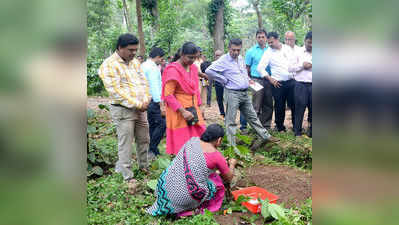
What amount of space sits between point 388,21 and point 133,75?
3242 millimetres

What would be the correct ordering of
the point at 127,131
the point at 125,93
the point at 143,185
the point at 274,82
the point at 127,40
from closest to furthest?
1. the point at 127,40
2. the point at 125,93
3. the point at 127,131
4. the point at 143,185
5. the point at 274,82

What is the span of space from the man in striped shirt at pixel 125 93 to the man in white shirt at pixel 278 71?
267 cm

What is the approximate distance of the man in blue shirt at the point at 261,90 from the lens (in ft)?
20.0

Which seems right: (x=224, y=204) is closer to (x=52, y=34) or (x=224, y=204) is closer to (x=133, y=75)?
(x=133, y=75)

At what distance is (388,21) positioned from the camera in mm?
694

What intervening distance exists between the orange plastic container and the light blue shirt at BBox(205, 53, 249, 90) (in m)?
1.75

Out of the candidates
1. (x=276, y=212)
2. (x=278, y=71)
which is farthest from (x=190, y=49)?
(x=278, y=71)

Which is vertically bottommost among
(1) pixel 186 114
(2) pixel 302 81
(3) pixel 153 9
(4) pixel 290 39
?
(1) pixel 186 114

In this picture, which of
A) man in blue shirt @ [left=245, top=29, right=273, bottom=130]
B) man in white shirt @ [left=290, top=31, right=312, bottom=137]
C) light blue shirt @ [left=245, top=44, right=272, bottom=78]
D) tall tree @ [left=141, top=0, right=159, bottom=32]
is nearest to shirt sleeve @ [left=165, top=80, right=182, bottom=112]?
man in white shirt @ [left=290, top=31, right=312, bottom=137]

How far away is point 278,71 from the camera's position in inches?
231

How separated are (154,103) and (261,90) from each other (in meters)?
2.06

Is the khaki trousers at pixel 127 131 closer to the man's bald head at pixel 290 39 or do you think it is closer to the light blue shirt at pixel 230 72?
the light blue shirt at pixel 230 72

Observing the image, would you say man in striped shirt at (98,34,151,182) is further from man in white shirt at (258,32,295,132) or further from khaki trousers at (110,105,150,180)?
man in white shirt at (258,32,295,132)

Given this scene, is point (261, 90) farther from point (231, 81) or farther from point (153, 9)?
point (153, 9)
